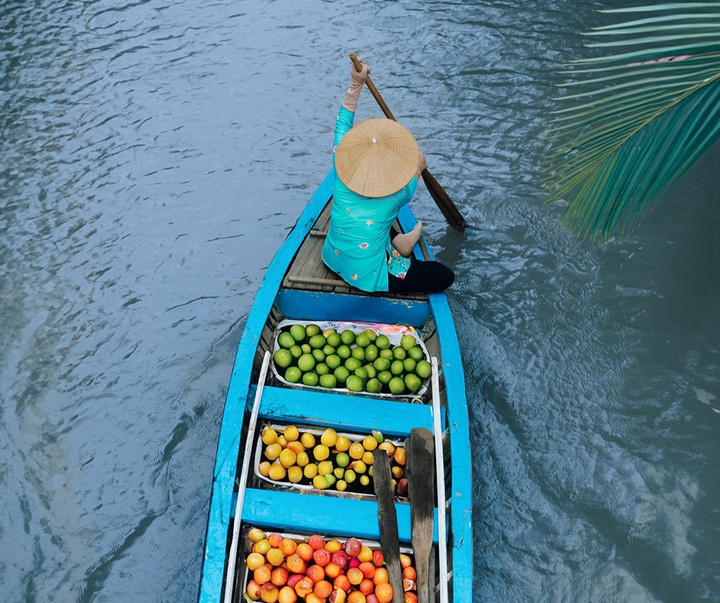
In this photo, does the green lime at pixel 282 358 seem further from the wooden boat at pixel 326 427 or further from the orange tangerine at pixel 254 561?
the orange tangerine at pixel 254 561

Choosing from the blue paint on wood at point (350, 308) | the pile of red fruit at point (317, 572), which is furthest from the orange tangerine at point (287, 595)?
the blue paint on wood at point (350, 308)

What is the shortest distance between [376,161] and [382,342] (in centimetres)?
124

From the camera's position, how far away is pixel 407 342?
4145 millimetres

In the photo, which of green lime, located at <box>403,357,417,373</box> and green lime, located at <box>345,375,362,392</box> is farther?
green lime, located at <box>403,357,417,373</box>

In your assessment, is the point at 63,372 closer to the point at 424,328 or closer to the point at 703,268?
the point at 424,328

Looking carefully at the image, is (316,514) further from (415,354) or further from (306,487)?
(415,354)

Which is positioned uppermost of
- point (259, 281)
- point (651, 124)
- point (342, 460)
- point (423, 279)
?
point (651, 124)

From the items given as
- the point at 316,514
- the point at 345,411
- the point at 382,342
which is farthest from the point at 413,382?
the point at 316,514

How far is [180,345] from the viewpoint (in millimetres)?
5137

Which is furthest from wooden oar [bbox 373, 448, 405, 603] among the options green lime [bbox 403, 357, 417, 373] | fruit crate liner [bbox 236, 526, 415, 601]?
green lime [bbox 403, 357, 417, 373]

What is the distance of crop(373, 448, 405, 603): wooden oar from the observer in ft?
10.2

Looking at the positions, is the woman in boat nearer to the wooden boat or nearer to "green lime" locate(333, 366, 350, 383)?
the wooden boat

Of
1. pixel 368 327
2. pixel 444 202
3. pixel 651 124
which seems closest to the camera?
pixel 651 124

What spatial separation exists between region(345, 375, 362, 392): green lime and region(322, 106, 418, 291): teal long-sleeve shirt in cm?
65
